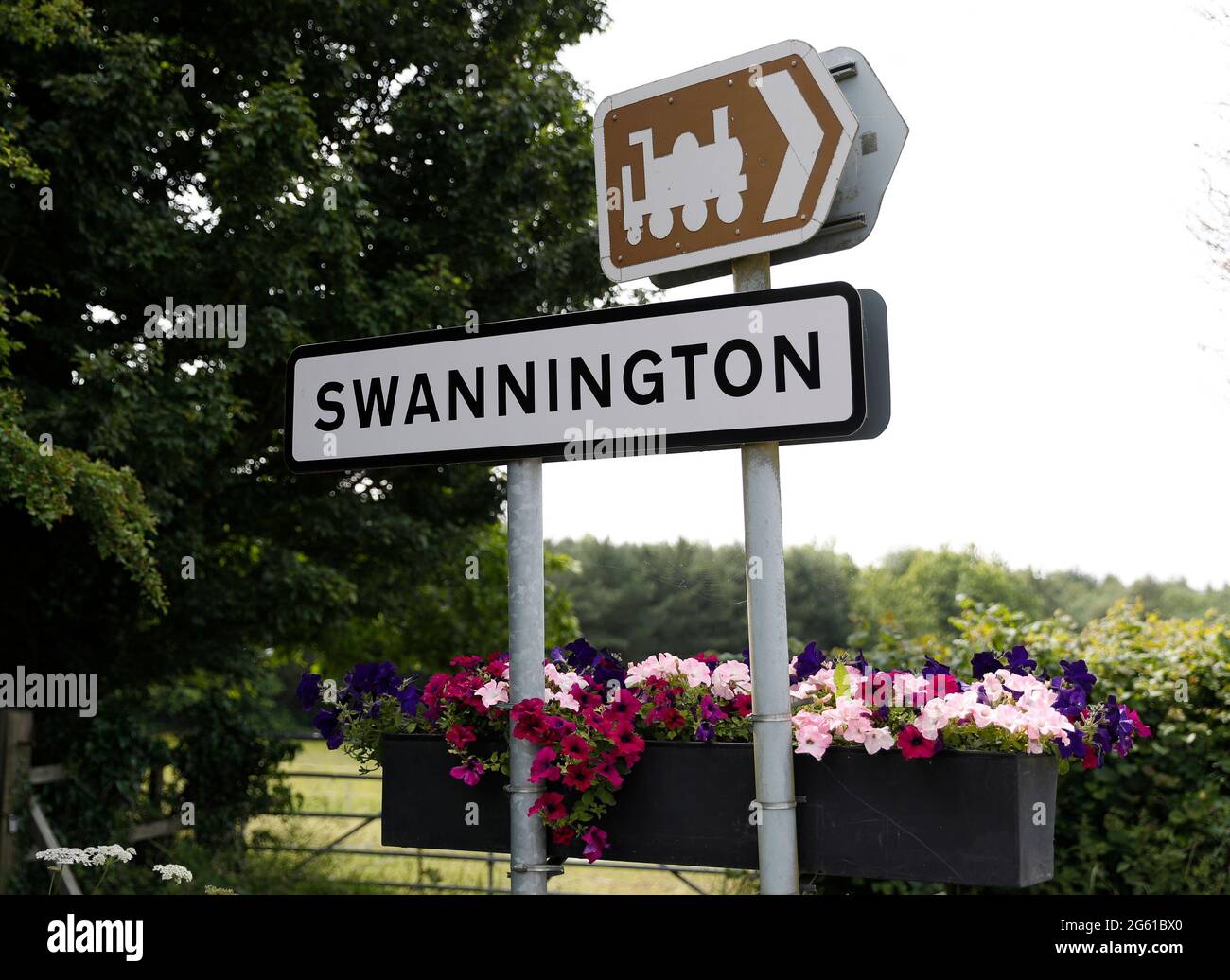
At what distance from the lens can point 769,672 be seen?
81.0 inches

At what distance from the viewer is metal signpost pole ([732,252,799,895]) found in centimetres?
205

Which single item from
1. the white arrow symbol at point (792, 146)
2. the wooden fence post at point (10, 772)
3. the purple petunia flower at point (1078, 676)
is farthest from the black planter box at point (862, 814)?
the wooden fence post at point (10, 772)

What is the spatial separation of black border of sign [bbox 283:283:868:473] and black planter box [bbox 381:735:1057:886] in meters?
0.67

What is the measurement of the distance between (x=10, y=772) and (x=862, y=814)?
7175 millimetres

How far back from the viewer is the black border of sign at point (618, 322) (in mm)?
1997

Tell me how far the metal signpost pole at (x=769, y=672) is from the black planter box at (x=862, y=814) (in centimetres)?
10

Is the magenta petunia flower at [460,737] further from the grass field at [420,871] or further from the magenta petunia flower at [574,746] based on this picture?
the grass field at [420,871]

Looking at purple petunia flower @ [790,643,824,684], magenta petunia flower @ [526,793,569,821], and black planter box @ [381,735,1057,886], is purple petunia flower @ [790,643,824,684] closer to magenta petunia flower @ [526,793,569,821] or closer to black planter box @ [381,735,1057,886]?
black planter box @ [381,735,1057,886]
